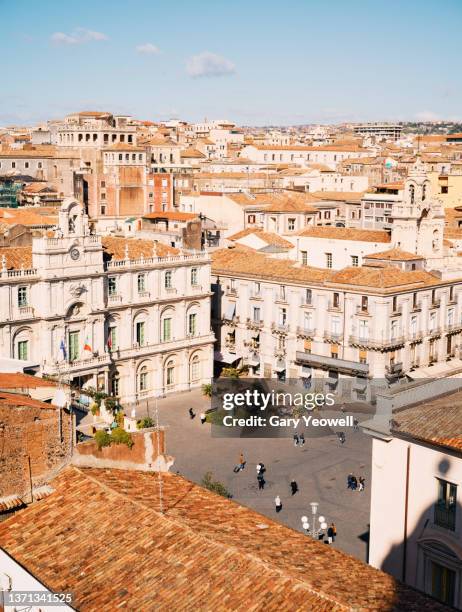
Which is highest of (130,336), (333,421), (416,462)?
(416,462)

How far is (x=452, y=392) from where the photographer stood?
27.7 m

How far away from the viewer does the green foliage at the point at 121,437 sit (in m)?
23.0

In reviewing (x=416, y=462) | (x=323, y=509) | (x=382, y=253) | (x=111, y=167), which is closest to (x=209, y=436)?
(x=323, y=509)

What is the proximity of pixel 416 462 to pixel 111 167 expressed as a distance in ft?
302

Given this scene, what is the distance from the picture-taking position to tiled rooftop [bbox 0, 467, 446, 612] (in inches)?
664

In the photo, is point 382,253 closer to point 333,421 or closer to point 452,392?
point 333,421

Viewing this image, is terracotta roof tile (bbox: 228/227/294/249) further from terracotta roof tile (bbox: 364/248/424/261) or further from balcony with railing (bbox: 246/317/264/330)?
balcony with railing (bbox: 246/317/264/330)

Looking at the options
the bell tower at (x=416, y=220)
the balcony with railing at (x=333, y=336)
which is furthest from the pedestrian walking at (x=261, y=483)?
the bell tower at (x=416, y=220)

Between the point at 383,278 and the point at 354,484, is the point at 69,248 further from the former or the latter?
the point at 354,484

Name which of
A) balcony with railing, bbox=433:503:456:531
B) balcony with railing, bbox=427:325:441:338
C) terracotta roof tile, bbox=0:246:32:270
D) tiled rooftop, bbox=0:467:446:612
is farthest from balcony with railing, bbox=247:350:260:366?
tiled rooftop, bbox=0:467:446:612

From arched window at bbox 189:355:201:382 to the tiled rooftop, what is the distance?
1528 inches

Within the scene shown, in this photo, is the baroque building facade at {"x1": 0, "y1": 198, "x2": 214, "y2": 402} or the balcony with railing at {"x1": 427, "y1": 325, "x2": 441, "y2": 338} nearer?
the baroque building facade at {"x1": 0, "y1": 198, "x2": 214, "y2": 402}

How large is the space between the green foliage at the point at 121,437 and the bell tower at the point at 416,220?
47299 mm

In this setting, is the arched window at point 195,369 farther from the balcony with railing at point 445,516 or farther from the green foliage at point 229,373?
the balcony with railing at point 445,516
